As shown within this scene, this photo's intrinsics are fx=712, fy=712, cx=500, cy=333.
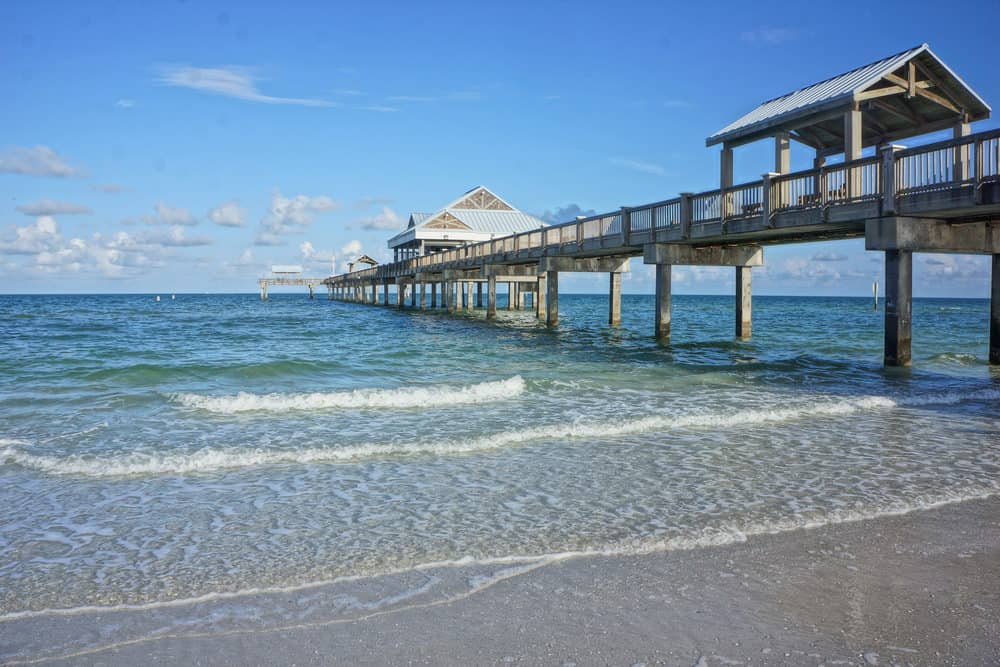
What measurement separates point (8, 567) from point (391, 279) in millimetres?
58673

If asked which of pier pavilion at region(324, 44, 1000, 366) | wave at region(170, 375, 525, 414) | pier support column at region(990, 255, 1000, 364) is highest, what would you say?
pier pavilion at region(324, 44, 1000, 366)

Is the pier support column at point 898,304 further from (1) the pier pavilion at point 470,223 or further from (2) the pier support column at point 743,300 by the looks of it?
(1) the pier pavilion at point 470,223

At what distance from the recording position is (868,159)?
13.4 m

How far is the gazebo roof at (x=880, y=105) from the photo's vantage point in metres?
15.7

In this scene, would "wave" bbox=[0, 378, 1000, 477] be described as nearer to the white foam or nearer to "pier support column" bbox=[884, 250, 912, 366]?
the white foam

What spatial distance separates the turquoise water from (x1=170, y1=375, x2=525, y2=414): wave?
6 centimetres

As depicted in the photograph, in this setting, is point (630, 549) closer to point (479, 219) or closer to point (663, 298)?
point (663, 298)

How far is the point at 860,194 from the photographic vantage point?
544 inches

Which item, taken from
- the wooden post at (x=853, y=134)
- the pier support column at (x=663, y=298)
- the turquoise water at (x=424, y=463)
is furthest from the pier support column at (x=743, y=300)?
the wooden post at (x=853, y=134)

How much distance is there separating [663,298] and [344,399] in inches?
522

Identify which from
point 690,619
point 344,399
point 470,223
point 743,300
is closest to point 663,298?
point 743,300

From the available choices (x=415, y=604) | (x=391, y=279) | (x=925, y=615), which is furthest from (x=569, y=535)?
(x=391, y=279)

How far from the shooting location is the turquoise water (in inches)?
197

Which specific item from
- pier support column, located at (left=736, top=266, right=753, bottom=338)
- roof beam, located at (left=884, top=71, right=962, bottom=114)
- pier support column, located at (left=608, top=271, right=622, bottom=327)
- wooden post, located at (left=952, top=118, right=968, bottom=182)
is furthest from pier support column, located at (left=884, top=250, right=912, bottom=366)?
pier support column, located at (left=608, top=271, right=622, bottom=327)
